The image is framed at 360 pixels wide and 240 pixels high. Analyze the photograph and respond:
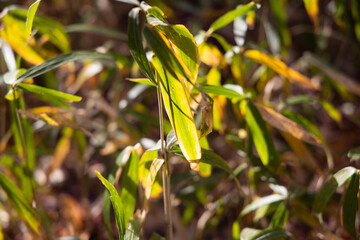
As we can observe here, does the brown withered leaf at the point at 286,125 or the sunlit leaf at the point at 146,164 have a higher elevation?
the brown withered leaf at the point at 286,125

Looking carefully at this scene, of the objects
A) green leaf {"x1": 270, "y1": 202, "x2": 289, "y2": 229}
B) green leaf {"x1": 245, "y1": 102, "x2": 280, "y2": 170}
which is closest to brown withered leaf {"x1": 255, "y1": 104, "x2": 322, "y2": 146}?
green leaf {"x1": 245, "y1": 102, "x2": 280, "y2": 170}

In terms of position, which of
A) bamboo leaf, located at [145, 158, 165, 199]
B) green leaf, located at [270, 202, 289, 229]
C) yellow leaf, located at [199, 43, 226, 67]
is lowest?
green leaf, located at [270, 202, 289, 229]

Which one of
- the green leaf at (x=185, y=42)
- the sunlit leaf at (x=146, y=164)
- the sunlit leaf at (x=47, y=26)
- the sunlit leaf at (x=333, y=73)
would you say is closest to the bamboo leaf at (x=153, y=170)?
the sunlit leaf at (x=146, y=164)

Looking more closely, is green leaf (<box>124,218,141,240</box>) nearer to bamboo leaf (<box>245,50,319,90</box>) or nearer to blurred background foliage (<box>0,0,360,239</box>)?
blurred background foliage (<box>0,0,360,239</box>)

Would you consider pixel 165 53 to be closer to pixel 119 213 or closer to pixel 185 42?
pixel 185 42

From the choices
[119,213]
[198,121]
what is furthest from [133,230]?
[198,121]

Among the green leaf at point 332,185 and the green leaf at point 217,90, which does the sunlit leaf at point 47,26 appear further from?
the green leaf at point 332,185
